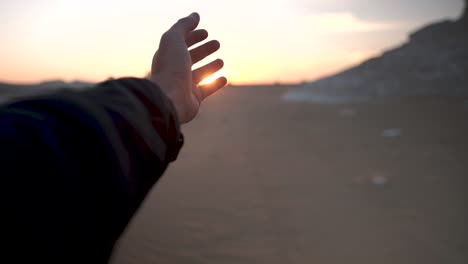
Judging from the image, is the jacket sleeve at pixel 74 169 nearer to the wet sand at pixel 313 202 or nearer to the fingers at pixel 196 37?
the fingers at pixel 196 37

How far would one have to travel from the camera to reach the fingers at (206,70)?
142 centimetres

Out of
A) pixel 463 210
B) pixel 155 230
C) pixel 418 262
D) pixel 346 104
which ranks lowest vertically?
pixel 346 104

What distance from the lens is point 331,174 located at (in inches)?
282

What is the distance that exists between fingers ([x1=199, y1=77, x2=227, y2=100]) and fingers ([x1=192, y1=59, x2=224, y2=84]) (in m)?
0.03

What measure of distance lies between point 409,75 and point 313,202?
16.7m

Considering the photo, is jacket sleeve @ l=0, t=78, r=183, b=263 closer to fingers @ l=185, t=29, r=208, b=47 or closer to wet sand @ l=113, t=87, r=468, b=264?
fingers @ l=185, t=29, r=208, b=47

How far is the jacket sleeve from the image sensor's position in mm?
508

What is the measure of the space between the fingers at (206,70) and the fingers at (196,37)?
10 centimetres

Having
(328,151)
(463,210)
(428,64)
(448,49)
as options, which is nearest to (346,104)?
(428,64)

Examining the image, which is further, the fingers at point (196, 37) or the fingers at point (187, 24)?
the fingers at point (196, 37)

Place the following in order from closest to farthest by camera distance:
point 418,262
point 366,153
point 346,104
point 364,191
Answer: point 418,262
point 364,191
point 366,153
point 346,104

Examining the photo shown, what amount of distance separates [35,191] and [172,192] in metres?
6.01

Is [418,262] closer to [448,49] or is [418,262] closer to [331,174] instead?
[331,174]

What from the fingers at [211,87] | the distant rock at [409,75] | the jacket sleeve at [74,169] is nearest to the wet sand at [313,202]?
the fingers at [211,87]
